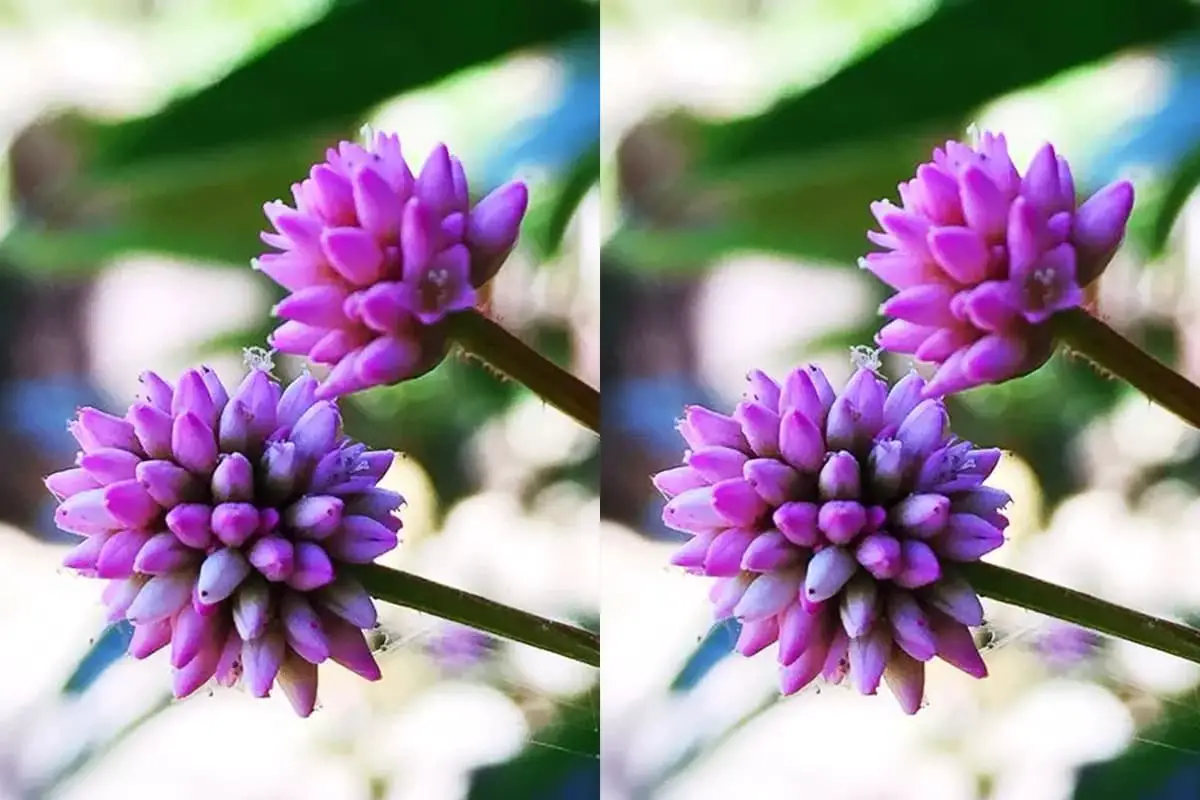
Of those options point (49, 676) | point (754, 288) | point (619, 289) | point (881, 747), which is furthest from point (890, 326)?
point (49, 676)

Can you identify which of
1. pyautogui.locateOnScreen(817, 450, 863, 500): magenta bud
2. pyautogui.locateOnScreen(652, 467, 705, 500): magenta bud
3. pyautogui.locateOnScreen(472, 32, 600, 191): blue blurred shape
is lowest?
pyautogui.locateOnScreen(652, 467, 705, 500): magenta bud

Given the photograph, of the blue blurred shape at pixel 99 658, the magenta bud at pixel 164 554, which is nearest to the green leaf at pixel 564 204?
the magenta bud at pixel 164 554

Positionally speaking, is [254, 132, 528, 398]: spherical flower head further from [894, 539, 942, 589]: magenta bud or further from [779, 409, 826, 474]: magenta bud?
[894, 539, 942, 589]: magenta bud

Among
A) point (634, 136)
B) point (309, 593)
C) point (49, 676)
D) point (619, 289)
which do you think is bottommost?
point (49, 676)

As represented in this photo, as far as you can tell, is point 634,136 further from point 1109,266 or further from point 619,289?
point 1109,266

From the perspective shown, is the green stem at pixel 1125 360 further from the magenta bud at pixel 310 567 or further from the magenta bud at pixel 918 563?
the magenta bud at pixel 310 567

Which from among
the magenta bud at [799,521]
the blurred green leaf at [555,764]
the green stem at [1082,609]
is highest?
the magenta bud at [799,521]

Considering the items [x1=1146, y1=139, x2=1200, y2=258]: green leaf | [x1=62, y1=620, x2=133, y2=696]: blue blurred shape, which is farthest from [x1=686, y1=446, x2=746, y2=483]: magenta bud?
[x1=62, y1=620, x2=133, y2=696]: blue blurred shape
